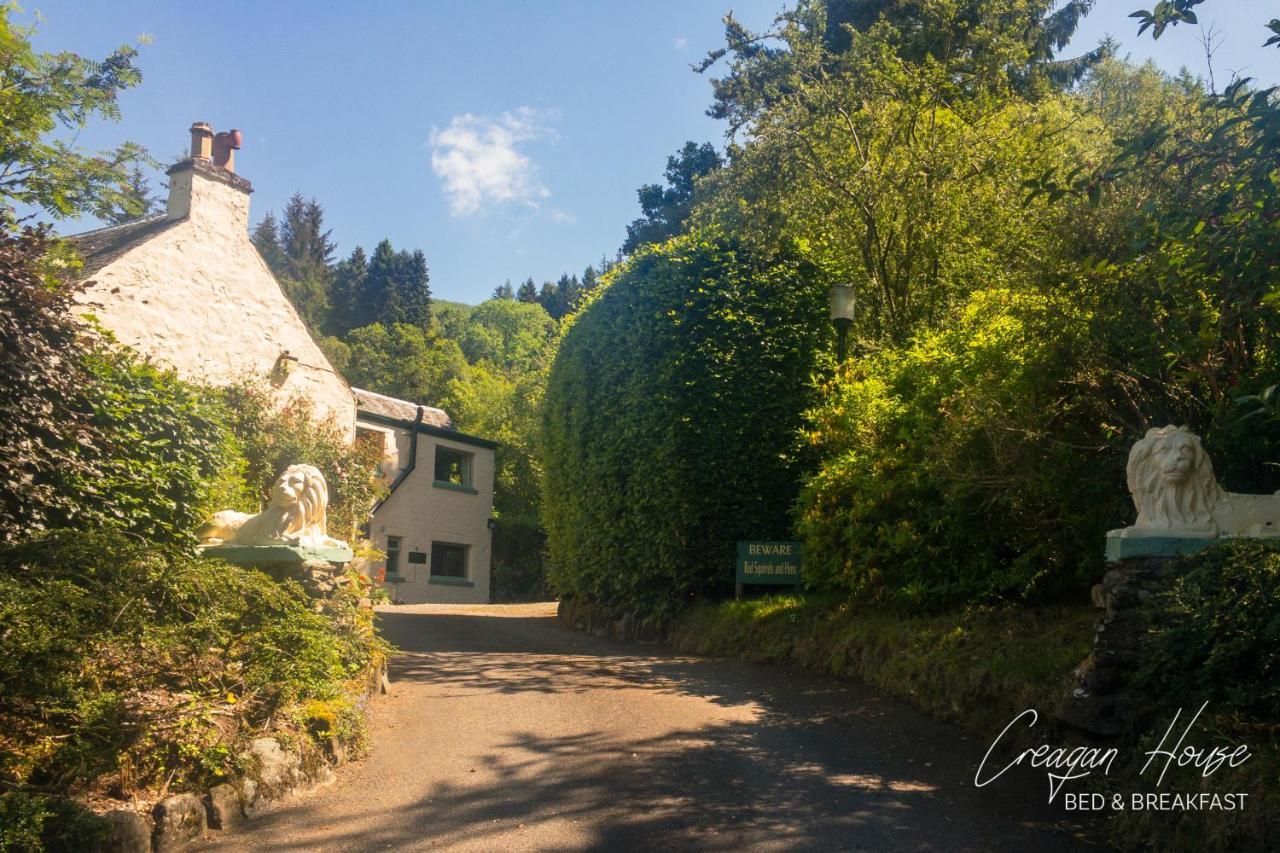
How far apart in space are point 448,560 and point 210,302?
15033 millimetres

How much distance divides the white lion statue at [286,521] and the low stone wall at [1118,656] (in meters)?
5.98

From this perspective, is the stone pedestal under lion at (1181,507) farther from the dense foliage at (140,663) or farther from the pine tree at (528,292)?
the pine tree at (528,292)

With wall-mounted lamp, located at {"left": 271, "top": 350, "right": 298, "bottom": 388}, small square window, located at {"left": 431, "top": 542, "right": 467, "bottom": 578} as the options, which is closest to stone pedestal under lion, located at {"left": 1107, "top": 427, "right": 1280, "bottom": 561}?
wall-mounted lamp, located at {"left": 271, "top": 350, "right": 298, "bottom": 388}

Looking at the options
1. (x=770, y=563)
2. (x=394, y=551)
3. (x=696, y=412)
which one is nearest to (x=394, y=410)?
→ (x=394, y=551)

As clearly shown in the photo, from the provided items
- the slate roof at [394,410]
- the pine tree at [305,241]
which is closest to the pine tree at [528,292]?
the pine tree at [305,241]

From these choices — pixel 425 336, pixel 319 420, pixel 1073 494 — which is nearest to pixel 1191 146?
pixel 1073 494


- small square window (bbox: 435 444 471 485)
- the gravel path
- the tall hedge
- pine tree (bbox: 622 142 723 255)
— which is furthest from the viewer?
pine tree (bbox: 622 142 723 255)

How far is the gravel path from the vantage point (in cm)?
559

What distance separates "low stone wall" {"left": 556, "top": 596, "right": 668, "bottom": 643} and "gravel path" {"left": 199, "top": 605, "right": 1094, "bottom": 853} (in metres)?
4.21

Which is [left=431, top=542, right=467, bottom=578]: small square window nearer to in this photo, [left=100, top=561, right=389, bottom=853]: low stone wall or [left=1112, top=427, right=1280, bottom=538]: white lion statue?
[left=100, top=561, right=389, bottom=853]: low stone wall

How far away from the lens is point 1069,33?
2656cm

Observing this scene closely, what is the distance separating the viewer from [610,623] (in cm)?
1583

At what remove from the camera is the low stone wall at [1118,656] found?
20.2 ft

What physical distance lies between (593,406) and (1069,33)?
1883 centimetres
